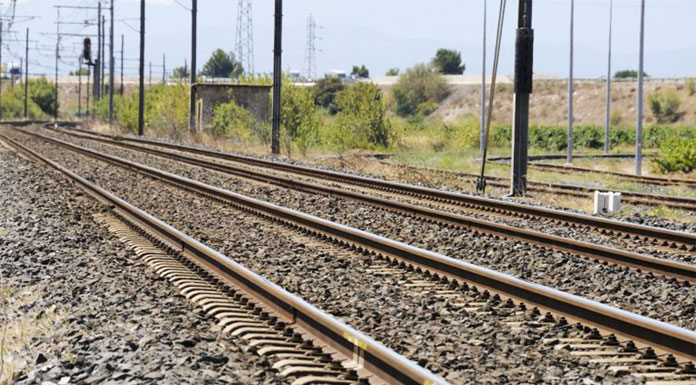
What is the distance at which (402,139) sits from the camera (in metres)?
49.8

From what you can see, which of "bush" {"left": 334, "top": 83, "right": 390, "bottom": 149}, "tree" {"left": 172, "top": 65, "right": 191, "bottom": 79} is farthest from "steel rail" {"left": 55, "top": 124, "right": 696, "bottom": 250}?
"tree" {"left": 172, "top": 65, "right": 191, "bottom": 79}

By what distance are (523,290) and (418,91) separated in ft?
442

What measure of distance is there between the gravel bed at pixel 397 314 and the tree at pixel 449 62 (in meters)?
172

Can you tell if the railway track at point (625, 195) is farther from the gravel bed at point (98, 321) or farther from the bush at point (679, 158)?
the gravel bed at point (98, 321)

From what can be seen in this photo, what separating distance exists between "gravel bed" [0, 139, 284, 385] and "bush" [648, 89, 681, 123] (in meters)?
102

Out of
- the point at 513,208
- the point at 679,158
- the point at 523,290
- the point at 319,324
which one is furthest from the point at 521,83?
the point at 319,324

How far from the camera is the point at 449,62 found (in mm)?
185625

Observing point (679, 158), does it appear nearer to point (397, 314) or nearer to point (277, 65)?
point (277, 65)

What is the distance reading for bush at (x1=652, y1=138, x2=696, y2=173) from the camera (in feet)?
98.8

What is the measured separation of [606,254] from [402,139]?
127 feet

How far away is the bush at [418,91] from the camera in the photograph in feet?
459

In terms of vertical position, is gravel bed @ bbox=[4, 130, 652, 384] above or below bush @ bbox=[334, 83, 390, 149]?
below

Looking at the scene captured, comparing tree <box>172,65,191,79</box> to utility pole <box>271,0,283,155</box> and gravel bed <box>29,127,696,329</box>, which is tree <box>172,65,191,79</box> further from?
gravel bed <box>29,127,696,329</box>

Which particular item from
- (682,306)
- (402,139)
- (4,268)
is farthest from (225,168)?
(402,139)
